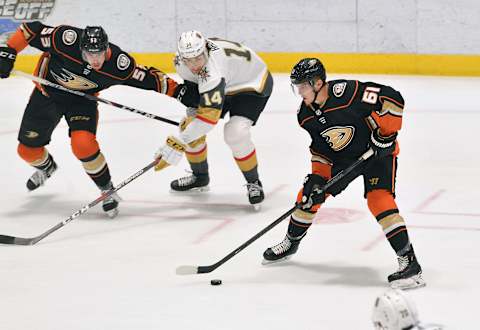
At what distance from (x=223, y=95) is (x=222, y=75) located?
0.12 m

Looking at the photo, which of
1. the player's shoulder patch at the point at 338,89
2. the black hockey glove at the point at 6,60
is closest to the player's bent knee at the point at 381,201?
the player's shoulder patch at the point at 338,89

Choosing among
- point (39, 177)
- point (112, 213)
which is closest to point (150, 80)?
point (112, 213)

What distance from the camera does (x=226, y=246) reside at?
4.32m

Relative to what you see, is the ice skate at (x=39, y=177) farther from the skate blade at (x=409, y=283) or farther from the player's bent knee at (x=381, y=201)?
the skate blade at (x=409, y=283)

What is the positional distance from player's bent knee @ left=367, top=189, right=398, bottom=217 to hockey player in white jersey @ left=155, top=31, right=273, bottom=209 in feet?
3.72

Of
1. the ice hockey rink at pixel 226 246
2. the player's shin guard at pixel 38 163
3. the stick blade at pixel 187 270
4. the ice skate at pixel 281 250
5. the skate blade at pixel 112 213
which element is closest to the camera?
the ice hockey rink at pixel 226 246

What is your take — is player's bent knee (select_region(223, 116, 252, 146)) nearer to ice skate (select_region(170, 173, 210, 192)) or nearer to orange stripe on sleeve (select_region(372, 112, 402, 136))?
ice skate (select_region(170, 173, 210, 192))

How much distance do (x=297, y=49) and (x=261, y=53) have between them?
1.17 feet

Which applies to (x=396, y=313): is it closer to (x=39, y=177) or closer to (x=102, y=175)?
(x=102, y=175)

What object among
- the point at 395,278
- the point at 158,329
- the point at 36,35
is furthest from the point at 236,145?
the point at 158,329

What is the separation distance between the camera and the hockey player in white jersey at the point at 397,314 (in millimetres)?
1878

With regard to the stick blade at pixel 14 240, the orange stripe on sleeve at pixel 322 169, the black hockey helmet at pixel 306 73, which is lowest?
the stick blade at pixel 14 240

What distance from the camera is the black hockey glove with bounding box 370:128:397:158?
362 cm

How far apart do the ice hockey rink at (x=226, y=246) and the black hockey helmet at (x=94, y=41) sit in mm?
832
